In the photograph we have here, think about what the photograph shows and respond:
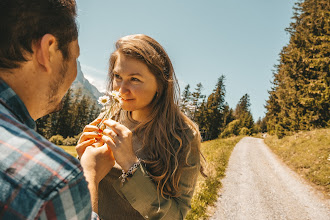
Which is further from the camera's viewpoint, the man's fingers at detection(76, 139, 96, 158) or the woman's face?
the woman's face

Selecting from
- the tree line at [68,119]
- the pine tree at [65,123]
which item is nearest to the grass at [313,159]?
the tree line at [68,119]

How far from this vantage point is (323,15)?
49.0 ft

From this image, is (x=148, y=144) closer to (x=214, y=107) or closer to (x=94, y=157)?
(x=94, y=157)

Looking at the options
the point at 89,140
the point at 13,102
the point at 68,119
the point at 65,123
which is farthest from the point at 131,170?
the point at 68,119

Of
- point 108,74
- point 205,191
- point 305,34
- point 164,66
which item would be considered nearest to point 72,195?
point 164,66

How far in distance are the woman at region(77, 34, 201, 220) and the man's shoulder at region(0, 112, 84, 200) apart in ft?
2.54

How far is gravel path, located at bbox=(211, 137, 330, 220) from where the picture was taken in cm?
648

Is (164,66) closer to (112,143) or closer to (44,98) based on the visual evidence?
(112,143)

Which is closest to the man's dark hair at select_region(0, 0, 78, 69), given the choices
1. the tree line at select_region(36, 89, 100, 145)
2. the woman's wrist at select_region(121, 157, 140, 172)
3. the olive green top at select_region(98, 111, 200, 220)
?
the woman's wrist at select_region(121, 157, 140, 172)

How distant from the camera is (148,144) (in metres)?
1.99

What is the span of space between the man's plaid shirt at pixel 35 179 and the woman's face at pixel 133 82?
49.2 inches

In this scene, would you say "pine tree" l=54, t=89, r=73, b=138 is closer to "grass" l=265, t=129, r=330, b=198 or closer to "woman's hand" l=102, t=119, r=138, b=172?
"grass" l=265, t=129, r=330, b=198

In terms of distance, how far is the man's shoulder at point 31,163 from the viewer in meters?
0.64

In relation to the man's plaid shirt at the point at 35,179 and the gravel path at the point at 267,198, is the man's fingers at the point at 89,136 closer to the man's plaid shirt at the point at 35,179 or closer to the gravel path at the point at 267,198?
the man's plaid shirt at the point at 35,179
